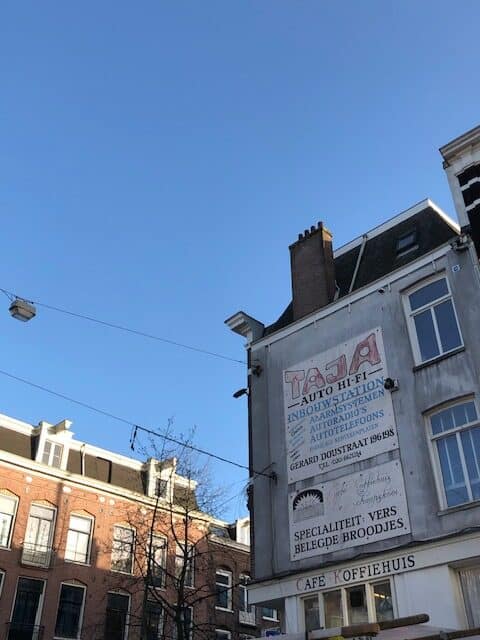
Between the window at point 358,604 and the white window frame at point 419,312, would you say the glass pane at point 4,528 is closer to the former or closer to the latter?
the window at point 358,604

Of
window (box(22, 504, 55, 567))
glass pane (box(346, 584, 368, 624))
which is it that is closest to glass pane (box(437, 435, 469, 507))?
glass pane (box(346, 584, 368, 624))

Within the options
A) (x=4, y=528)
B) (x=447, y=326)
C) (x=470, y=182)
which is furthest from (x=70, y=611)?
(x=470, y=182)

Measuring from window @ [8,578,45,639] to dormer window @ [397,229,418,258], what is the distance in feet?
76.9

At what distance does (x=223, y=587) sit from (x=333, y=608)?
26.0m

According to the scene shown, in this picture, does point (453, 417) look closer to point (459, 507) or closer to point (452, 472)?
point (452, 472)

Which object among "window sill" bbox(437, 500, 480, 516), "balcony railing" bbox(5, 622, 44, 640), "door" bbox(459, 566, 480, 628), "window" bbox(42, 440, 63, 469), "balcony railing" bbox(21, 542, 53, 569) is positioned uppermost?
"window" bbox(42, 440, 63, 469)

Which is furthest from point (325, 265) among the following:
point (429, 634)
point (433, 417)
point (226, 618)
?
point (226, 618)

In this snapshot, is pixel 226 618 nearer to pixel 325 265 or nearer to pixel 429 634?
pixel 325 265

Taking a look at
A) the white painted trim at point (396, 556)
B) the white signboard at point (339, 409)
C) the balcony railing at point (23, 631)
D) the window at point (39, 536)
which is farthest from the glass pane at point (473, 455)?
the window at point (39, 536)

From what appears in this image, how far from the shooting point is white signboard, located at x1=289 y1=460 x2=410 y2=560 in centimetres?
1367

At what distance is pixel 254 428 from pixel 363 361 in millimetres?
3743

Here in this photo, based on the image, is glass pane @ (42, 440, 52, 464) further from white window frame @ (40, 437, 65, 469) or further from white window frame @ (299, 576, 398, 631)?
white window frame @ (299, 576, 398, 631)

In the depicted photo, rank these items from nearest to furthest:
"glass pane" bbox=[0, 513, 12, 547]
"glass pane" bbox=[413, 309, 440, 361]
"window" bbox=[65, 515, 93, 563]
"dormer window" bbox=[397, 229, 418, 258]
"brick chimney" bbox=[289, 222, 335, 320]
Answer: "glass pane" bbox=[413, 309, 440, 361] < "dormer window" bbox=[397, 229, 418, 258] < "brick chimney" bbox=[289, 222, 335, 320] < "glass pane" bbox=[0, 513, 12, 547] < "window" bbox=[65, 515, 93, 563]

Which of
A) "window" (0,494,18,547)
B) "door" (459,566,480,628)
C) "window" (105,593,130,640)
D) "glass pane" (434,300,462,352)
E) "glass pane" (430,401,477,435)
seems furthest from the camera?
"window" (105,593,130,640)
